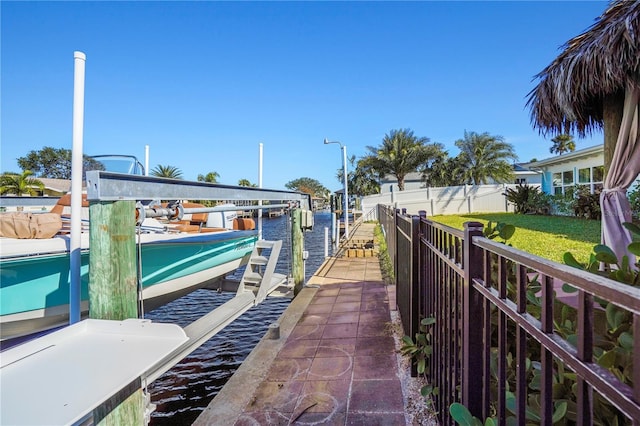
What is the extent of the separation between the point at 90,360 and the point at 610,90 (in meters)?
5.64

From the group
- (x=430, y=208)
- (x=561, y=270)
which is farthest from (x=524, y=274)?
(x=430, y=208)

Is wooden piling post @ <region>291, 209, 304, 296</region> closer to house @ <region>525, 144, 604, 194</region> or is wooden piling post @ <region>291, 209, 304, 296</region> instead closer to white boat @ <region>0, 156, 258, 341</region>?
white boat @ <region>0, 156, 258, 341</region>

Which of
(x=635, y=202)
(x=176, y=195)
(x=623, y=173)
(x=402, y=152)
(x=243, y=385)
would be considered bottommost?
(x=243, y=385)

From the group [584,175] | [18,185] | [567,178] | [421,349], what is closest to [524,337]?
[421,349]

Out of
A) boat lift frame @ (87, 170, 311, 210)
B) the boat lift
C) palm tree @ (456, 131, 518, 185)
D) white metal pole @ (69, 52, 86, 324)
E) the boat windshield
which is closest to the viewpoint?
the boat lift

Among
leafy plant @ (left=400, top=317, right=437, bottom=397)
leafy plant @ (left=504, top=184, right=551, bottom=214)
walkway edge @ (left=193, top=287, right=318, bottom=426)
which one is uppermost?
leafy plant @ (left=504, top=184, right=551, bottom=214)

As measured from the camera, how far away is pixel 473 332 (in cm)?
148

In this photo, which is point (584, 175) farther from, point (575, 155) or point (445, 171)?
point (445, 171)

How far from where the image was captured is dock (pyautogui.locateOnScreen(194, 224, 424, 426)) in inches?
99.2

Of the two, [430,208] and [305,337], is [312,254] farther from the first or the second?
[430,208]

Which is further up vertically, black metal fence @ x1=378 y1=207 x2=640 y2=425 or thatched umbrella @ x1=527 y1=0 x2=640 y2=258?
thatched umbrella @ x1=527 y1=0 x2=640 y2=258

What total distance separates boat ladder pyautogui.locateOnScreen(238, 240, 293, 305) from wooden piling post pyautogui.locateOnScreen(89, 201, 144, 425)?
2.43 metres

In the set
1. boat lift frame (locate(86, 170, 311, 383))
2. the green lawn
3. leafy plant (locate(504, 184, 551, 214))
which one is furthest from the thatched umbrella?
leafy plant (locate(504, 184, 551, 214))

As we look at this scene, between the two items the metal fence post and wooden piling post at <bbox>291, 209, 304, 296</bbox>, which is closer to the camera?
the metal fence post
